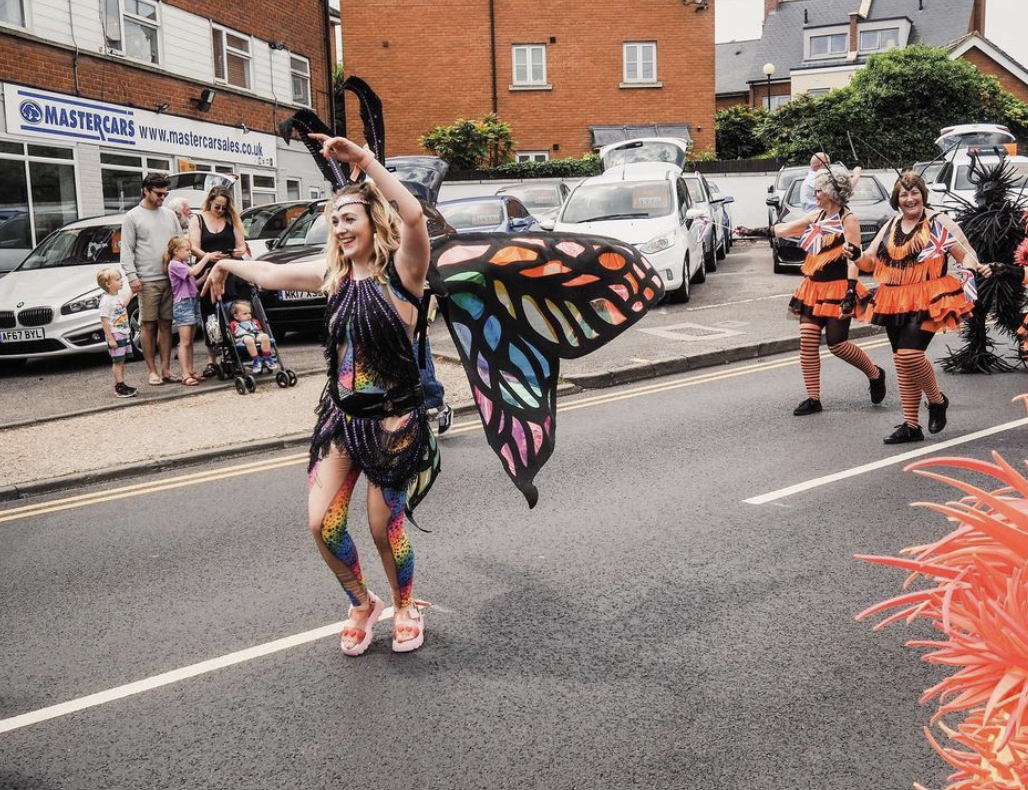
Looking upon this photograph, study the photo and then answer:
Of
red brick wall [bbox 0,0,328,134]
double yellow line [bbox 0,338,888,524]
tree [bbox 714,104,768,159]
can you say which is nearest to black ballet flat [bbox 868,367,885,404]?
double yellow line [bbox 0,338,888,524]

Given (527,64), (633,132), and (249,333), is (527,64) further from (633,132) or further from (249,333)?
(249,333)

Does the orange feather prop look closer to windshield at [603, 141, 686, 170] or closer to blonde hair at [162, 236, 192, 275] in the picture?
blonde hair at [162, 236, 192, 275]

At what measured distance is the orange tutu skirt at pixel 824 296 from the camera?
8914 millimetres

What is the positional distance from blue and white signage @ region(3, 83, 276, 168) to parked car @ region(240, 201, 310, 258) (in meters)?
4.21

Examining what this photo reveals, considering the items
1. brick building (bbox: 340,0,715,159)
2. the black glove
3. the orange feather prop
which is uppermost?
brick building (bbox: 340,0,715,159)

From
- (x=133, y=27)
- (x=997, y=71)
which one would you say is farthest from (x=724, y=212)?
(x=997, y=71)

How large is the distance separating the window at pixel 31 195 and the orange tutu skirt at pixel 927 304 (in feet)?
46.3

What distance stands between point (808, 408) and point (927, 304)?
165 cm

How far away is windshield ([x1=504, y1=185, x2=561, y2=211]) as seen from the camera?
2353 centimetres

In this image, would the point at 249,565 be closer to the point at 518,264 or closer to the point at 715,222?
the point at 518,264

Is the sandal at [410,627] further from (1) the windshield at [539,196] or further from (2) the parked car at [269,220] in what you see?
(1) the windshield at [539,196]

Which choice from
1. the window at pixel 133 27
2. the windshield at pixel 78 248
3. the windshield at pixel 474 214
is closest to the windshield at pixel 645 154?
the windshield at pixel 474 214

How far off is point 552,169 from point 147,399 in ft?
82.4

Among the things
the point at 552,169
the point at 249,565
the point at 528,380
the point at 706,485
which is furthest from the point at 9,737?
the point at 552,169
